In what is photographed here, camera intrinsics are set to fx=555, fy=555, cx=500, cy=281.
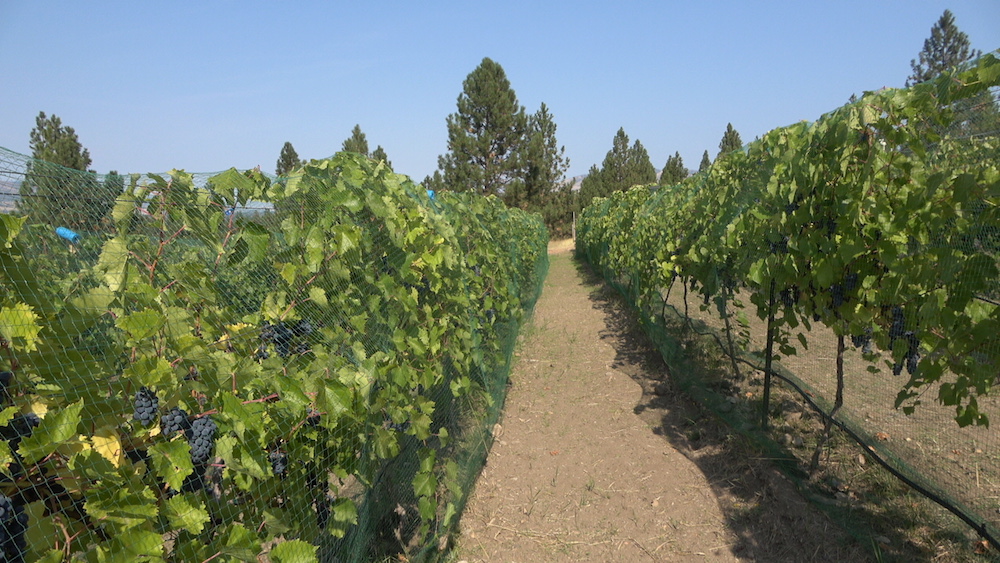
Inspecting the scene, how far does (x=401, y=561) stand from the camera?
2.66 meters

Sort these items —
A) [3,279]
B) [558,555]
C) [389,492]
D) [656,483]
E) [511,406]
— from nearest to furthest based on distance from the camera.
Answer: [3,279]
[389,492]
[558,555]
[656,483]
[511,406]

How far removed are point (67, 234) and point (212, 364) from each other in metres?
0.47

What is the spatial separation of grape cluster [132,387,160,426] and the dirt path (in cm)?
210

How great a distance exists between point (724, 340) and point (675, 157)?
1327 inches

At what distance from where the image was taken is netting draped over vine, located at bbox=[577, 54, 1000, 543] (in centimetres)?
217

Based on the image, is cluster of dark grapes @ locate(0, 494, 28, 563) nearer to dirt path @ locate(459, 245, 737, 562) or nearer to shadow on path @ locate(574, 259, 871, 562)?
dirt path @ locate(459, 245, 737, 562)

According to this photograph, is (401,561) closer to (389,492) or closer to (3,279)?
(389,492)

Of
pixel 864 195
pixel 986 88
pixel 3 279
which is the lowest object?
pixel 864 195

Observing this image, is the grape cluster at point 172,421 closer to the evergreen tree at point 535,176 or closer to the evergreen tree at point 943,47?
the evergreen tree at point 535,176

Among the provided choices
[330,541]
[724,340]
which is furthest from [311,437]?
[724,340]

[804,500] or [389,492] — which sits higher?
[389,492]

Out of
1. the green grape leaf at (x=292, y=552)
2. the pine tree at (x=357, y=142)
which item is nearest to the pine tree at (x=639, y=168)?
the pine tree at (x=357, y=142)

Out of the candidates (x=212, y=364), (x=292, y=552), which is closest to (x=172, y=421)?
(x=212, y=364)

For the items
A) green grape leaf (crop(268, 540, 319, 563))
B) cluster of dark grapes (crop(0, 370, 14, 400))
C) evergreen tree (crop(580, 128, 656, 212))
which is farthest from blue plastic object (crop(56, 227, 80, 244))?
evergreen tree (crop(580, 128, 656, 212))
